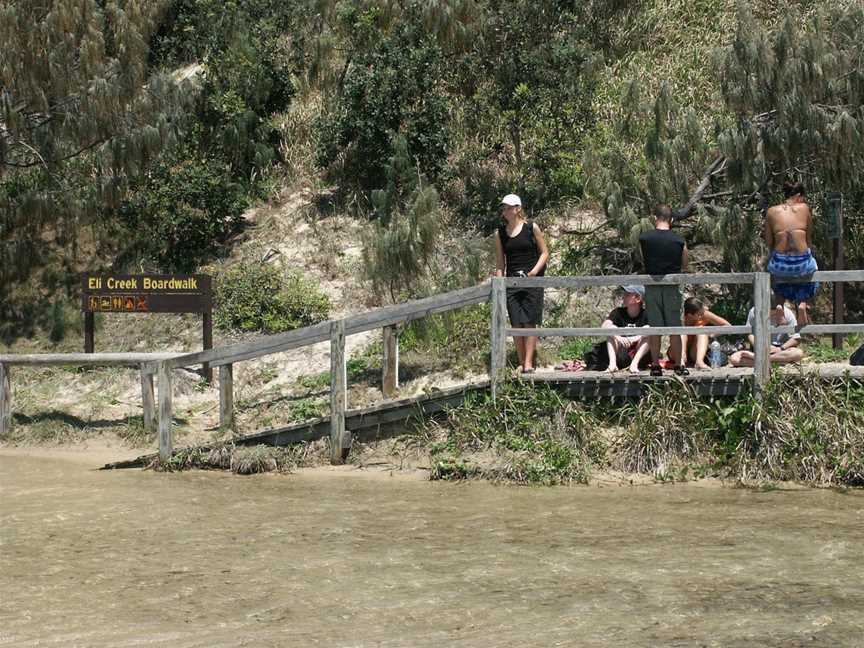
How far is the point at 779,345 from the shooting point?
1130 centimetres

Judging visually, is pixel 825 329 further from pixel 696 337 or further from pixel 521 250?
pixel 521 250

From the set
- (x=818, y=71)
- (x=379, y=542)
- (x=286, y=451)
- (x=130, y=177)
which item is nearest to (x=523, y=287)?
(x=286, y=451)

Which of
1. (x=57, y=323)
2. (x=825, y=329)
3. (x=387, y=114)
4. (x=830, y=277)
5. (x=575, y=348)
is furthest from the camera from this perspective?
(x=387, y=114)

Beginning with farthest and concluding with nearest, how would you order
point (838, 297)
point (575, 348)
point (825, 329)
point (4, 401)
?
point (575, 348), point (4, 401), point (838, 297), point (825, 329)

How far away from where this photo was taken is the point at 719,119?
1628 centimetres

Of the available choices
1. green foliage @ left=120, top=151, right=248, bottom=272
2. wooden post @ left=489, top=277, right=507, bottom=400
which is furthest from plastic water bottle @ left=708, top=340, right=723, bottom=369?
green foliage @ left=120, top=151, right=248, bottom=272

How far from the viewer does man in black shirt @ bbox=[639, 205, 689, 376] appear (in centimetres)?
1090

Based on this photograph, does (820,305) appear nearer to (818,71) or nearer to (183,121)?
(818,71)

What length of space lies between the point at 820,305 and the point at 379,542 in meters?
9.01

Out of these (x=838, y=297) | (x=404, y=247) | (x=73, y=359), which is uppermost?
(x=404, y=247)

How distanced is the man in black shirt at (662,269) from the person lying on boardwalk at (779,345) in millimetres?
610

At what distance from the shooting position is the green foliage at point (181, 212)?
17.7 m

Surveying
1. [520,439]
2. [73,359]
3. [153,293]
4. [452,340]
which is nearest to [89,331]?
[153,293]

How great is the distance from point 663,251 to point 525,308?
1.45 meters
